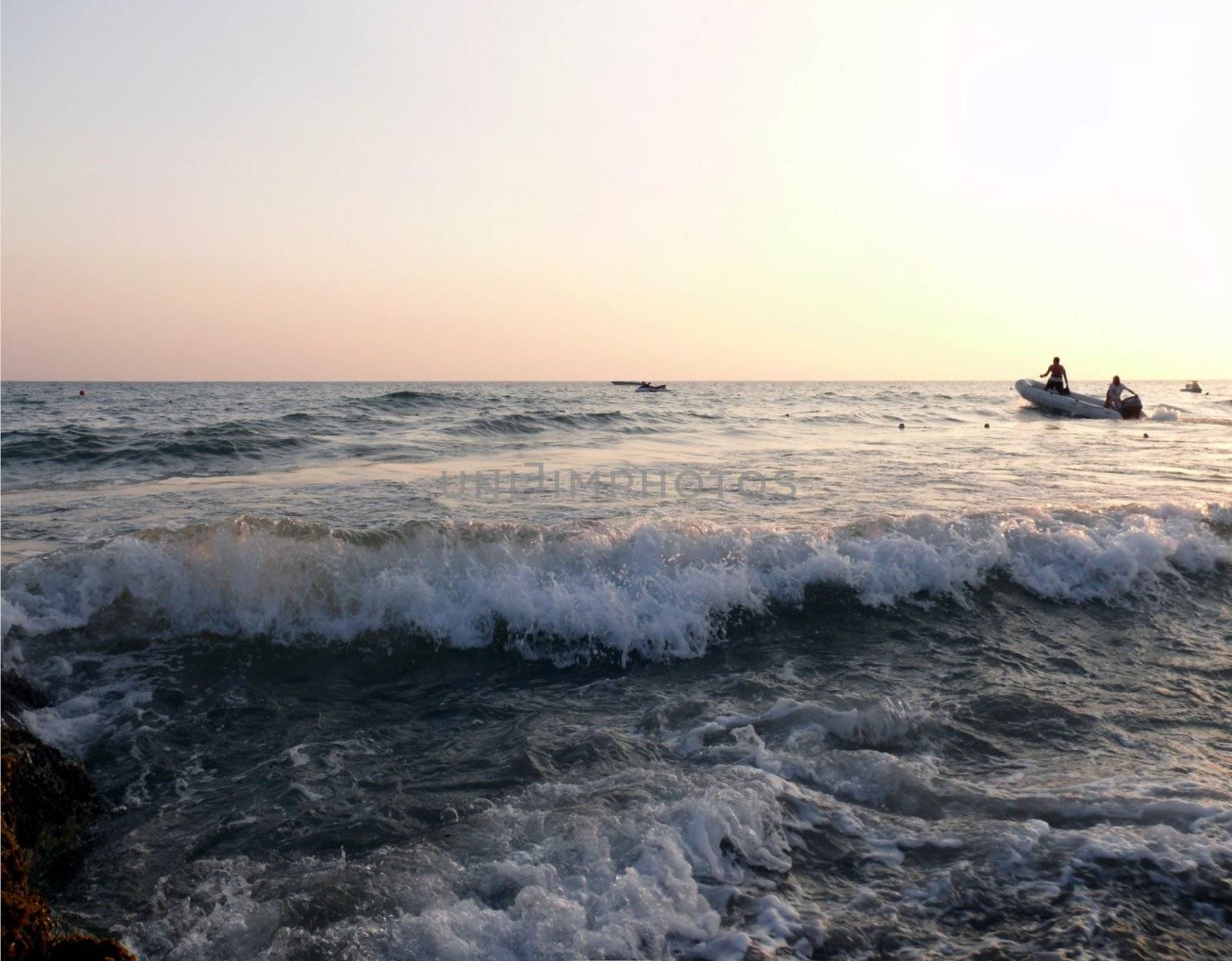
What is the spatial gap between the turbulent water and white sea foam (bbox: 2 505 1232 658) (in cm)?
4

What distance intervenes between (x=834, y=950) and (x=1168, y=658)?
205 inches

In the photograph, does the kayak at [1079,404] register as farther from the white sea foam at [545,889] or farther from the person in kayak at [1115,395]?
the white sea foam at [545,889]

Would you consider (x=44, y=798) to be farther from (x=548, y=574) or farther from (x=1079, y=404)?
(x=1079, y=404)

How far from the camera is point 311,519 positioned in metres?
10.5

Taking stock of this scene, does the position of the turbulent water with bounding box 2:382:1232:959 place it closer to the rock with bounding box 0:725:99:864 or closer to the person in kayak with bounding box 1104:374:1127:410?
the rock with bounding box 0:725:99:864

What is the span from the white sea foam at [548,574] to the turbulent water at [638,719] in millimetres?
37

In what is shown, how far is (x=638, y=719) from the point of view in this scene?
552 centimetres

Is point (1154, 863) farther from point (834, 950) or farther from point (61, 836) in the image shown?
point (61, 836)

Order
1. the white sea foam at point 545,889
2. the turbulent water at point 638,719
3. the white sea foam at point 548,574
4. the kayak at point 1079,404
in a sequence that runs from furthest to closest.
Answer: the kayak at point 1079,404 → the white sea foam at point 548,574 → the turbulent water at point 638,719 → the white sea foam at point 545,889

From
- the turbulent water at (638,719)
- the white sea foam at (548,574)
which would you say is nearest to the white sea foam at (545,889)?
the turbulent water at (638,719)

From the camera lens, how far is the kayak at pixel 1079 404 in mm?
32000

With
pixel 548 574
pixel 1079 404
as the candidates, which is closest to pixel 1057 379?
pixel 1079 404

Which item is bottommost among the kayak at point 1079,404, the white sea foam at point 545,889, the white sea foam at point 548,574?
the white sea foam at point 545,889

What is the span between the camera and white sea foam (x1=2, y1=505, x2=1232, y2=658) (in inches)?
284
